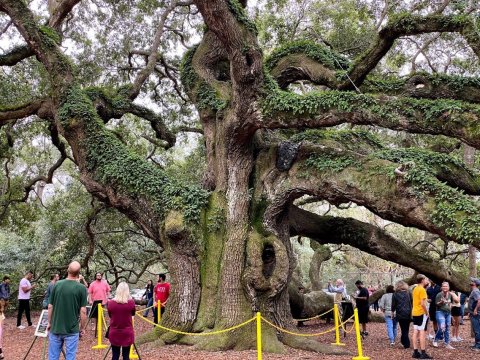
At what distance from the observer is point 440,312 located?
9672mm

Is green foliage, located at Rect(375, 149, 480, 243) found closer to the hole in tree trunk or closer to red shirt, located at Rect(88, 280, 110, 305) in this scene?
the hole in tree trunk

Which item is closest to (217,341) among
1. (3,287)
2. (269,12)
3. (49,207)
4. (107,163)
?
(107,163)

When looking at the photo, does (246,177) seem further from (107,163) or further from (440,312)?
(440,312)

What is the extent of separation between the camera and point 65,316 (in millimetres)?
5215

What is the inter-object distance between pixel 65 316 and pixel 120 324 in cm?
74

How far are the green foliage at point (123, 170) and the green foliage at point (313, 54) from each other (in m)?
3.83

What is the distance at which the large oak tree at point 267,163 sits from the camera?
8164 mm

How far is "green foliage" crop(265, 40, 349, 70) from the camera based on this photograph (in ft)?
34.4

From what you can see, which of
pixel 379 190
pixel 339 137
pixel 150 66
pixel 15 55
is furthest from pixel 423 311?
pixel 15 55

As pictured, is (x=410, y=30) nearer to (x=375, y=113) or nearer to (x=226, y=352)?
(x=375, y=113)

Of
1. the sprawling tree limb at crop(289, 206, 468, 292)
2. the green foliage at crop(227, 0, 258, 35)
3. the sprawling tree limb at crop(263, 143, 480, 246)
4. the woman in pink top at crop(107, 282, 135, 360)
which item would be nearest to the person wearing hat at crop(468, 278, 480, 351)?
the sprawling tree limb at crop(289, 206, 468, 292)

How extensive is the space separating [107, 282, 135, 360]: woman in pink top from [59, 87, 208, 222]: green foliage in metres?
3.69

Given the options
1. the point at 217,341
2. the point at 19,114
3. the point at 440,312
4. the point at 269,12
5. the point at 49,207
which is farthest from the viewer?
the point at 49,207

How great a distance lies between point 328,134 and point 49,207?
41.0ft
